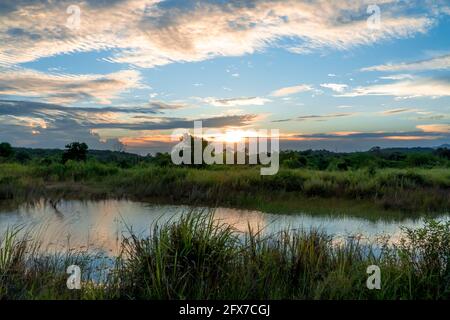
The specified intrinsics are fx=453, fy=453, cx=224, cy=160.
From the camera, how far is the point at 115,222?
13.0 metres

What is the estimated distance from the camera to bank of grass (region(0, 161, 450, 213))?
57.2 ft

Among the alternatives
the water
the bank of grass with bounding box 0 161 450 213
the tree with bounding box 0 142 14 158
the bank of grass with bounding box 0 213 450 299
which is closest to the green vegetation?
the bank of grass with bounding box 0 161 450 213

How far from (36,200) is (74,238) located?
25.9 ft

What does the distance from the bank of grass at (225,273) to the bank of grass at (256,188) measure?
10.1 metres

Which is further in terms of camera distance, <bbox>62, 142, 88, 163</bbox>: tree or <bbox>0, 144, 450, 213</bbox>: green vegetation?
<bbox>62, 142, 88, 163</bbox>: tree

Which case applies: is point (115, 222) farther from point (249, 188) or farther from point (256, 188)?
point (256, 188)

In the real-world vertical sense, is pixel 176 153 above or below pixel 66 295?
above

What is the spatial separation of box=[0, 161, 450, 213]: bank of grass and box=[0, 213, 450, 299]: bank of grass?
10099mm

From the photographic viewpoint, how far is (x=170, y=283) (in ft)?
17.0

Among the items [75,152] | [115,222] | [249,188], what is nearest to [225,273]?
[115,222]

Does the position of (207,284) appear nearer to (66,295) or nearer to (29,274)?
(66,295)

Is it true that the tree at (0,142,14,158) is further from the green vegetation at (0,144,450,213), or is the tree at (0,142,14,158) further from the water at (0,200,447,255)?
the water at (0,200,447,255)

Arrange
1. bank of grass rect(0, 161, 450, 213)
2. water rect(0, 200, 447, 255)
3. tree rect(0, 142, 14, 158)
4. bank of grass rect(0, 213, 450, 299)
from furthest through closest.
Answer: tree rect(0, 142, 14, 158)
bank of grass rect(0, 161, 450, 213)
water rect(0, 200, 447, 255)
bank of grass rect(0, 213, 450, 299)

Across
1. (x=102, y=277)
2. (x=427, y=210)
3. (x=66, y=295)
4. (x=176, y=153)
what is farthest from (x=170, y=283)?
(x=176, y=153)
